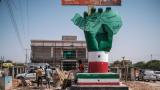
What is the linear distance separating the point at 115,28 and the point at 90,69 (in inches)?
105

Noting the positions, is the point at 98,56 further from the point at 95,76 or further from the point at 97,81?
the point at 97,81

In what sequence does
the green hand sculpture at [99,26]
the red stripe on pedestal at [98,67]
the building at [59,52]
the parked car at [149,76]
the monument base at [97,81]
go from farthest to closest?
the building at [59,52]
the parked car at [149,76]
the green hand sculpture at [99,26]
the red stripe on pedestal at [98,67]
the monument base at [97,81]

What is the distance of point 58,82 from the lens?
27.3 m

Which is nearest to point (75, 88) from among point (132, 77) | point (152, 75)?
point (132, 77)

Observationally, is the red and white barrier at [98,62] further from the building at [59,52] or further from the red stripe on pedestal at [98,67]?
the building at [59,52]

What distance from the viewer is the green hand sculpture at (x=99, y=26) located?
1889 cm

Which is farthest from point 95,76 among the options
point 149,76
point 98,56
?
point 149,76

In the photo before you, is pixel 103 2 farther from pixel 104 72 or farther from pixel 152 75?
pixel 152 75

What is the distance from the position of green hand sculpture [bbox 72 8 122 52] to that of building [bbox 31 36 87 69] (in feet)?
191

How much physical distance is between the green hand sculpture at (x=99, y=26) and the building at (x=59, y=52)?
58.3m

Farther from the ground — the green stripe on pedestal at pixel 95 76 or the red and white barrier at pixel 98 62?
the red and white barrier at pixel 98 62

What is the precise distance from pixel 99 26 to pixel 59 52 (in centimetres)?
6375

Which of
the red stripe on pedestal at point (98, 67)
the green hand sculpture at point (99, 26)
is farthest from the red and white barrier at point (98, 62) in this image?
the green hand sculpture at point (99, 26)

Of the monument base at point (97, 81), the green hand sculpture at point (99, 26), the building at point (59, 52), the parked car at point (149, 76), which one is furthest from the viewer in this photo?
the building at point (59, 52)
